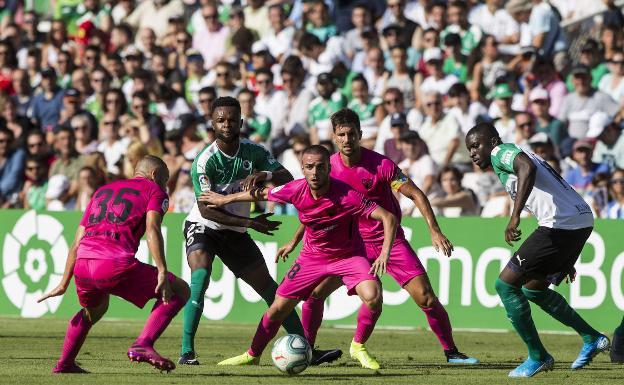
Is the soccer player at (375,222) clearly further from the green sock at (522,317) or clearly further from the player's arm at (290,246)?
the green sock at (522,317)

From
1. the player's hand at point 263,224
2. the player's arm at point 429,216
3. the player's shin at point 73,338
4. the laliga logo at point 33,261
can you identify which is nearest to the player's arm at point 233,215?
the player's hand at point 263,224

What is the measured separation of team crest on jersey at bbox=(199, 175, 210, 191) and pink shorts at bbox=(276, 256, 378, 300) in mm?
1256

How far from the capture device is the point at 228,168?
1170 centimetres

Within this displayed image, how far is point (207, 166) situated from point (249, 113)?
26.7 feet

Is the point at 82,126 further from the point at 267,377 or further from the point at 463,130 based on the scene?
the point at 267,377

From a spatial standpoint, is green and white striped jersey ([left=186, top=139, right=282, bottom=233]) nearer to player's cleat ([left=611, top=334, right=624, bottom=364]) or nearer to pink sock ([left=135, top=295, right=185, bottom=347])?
pink sock ([left=135, top=295, right=185, bottom=347])

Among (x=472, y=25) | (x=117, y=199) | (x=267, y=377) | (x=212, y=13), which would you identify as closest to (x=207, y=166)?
(x=117, y=199)

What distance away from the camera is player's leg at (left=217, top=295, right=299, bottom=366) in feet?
35.8

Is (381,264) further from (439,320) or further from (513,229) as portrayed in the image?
(439,320)

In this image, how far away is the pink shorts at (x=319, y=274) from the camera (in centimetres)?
1073

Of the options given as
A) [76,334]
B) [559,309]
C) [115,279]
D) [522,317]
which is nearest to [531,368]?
[522,317]

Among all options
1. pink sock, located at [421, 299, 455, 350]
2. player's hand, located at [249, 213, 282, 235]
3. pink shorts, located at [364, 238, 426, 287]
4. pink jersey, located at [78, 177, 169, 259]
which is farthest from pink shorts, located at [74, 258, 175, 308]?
pink sock, located at [421, 299, 455, 350]

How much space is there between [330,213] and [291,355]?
1.24m

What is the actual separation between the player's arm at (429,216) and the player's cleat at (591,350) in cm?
159
